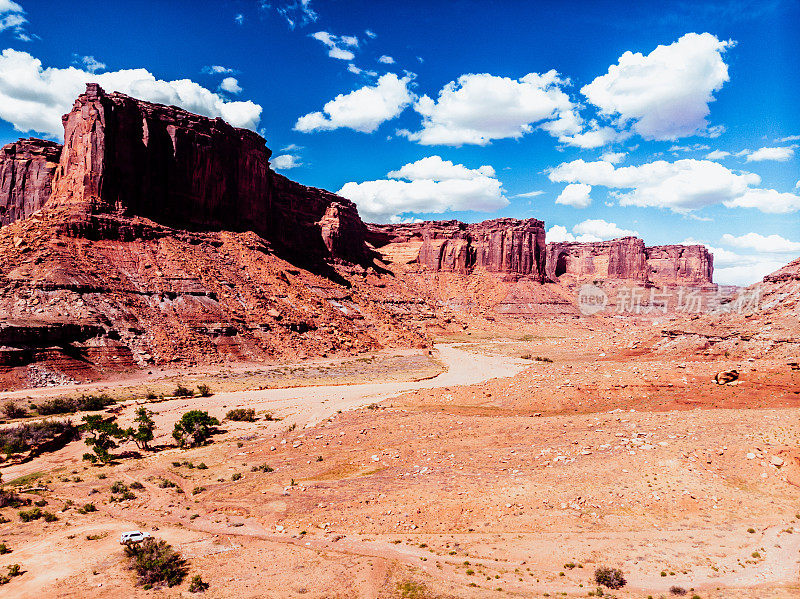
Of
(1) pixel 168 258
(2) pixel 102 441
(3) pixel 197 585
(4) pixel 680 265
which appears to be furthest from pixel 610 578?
(4) pixel 680 265

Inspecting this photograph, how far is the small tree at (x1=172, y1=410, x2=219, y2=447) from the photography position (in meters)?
22.9

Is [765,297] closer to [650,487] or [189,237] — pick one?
[650,487]

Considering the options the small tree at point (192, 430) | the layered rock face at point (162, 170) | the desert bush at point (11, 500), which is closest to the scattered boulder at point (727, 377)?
the small tree at point (192, 430)

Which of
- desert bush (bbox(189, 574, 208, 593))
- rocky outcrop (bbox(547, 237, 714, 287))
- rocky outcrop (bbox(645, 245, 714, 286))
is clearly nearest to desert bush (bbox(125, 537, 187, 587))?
desert bush (bbox(189, 574, 208, 593))

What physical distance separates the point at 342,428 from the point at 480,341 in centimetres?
6758

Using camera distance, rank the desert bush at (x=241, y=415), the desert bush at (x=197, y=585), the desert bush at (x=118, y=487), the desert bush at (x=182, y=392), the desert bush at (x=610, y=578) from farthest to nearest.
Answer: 1. the desert bush at (x=182, y=392)
2. the desert bush at (x=241, y=415)
3. the desert bush at (x=118, y=487)
4. the desert bush at (x=197, y=585)
5. the desert bush at (x=610, y=578)

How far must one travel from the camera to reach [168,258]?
2303 inches

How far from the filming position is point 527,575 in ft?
33.6

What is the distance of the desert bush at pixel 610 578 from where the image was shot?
9.57 meters

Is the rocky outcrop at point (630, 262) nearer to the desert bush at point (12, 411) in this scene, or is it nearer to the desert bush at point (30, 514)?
the desert bush at point (12, 411)

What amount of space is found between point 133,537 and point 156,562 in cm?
208

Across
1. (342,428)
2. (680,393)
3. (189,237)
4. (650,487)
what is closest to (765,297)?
(680,393)

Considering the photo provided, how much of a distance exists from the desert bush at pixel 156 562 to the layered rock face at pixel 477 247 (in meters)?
127

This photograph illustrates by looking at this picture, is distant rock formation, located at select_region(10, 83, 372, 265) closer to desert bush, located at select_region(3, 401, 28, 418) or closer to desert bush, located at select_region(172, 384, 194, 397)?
desert bush, located at select_region(172, 384, 194, 397)
